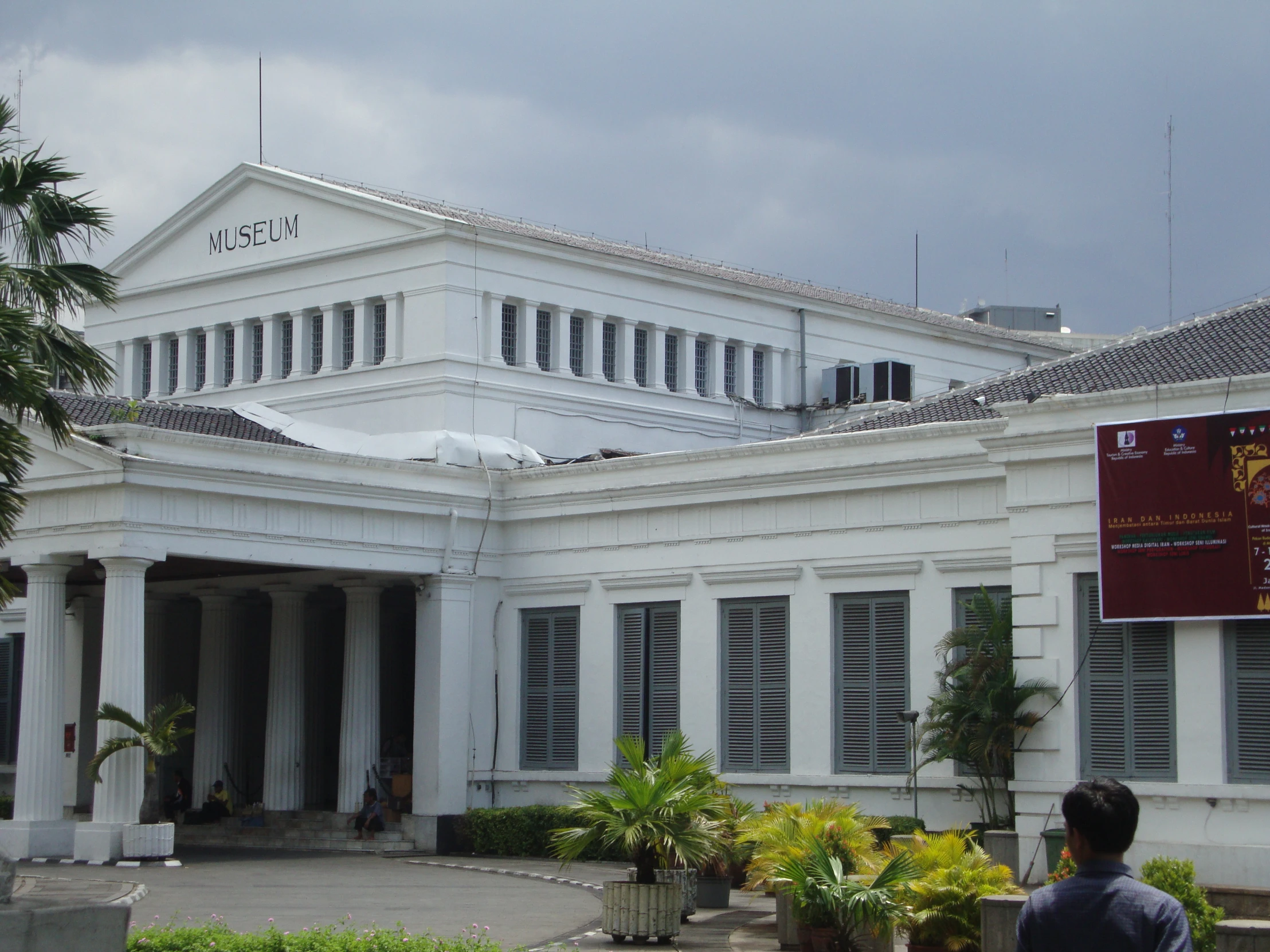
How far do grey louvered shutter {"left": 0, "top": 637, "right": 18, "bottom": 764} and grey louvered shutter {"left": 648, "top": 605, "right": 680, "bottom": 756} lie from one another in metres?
21.0

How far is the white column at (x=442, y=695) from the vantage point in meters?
34.0

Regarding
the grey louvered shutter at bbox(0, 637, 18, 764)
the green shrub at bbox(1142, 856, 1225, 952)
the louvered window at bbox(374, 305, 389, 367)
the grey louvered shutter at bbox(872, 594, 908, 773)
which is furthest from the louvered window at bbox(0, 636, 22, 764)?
the green shrub at bbox(1142, 856, 1225, 952)

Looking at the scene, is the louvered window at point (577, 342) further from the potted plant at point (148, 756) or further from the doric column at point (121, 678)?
the potted plant at point (148, 756)

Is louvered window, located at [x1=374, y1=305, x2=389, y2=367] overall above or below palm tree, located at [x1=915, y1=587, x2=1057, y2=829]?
above

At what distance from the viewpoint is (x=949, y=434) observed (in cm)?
2820

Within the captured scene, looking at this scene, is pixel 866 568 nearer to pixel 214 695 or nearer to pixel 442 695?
pixel 442 695

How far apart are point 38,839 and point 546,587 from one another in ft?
34.1

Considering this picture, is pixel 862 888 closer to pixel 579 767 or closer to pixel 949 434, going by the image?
pixel 949 434

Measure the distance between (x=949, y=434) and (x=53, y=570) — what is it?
15.9 meters

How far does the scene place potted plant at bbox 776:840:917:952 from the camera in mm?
17250

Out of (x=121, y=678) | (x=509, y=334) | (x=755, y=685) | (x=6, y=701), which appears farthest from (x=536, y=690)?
(x=6, y=701)

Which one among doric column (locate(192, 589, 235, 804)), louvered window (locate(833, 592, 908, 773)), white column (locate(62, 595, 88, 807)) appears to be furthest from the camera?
white column (locate(62, 595, 88, 807))

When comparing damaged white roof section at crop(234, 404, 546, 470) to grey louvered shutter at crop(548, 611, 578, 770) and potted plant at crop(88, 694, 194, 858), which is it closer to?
grey louvered shutter at crop(548, 611, 578, 770)

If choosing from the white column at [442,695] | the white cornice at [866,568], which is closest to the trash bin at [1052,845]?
the white cornice at [866,568]
